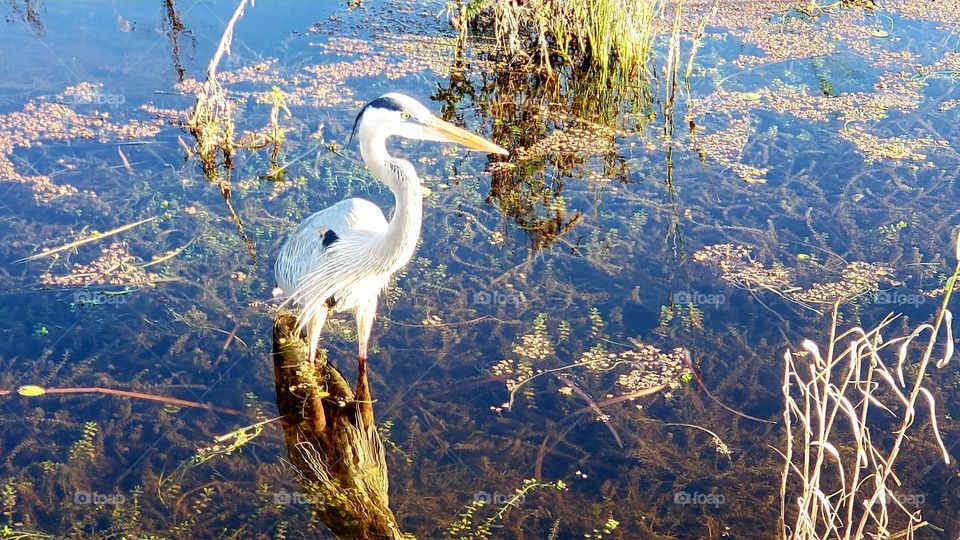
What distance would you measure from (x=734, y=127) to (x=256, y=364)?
387cm

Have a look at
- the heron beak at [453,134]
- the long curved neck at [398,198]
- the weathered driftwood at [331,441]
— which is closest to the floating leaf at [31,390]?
the weathered driftwood at [331,441]

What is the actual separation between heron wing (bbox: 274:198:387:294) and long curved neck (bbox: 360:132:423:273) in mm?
313

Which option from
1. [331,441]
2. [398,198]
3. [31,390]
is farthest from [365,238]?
[31,390]

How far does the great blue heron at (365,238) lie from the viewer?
3.88 m

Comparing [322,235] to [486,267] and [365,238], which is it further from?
[486,267]

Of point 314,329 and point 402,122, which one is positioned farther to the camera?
point 314,329

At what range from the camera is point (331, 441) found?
4.24 meters

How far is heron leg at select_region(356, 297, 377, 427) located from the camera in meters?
4.35

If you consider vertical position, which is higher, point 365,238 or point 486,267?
point 365,238

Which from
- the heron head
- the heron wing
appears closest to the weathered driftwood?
the heron wing

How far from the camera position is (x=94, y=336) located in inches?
184

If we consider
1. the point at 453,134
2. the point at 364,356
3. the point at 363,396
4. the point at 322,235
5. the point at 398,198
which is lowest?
the point at 363,396

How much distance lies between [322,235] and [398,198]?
2.25 ft

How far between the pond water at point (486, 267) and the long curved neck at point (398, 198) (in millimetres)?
779
